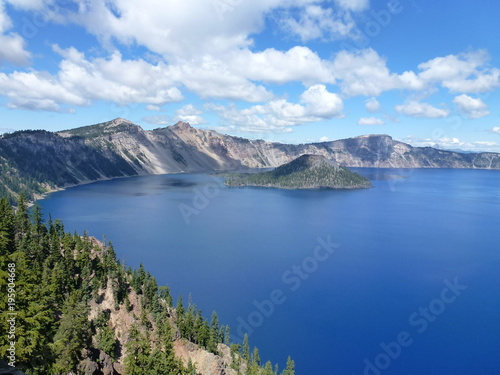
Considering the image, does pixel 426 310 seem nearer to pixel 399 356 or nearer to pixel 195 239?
pixel 399 356

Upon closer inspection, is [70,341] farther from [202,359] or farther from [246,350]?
[246,350]

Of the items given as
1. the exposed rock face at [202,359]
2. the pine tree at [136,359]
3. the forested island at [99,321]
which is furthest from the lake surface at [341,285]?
the pine tree at [136,359]

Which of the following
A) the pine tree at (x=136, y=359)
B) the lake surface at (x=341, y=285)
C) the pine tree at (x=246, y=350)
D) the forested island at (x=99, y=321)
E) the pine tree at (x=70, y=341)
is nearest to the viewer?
the pine tree at (x=70, y=341)

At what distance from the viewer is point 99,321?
63094 millimetres

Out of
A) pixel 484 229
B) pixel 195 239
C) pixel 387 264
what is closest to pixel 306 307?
pixel 387 264

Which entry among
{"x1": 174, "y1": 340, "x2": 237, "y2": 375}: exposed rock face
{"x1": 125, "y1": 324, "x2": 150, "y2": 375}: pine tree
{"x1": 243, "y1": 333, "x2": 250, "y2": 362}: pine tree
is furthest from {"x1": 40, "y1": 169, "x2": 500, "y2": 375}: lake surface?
{"x1": 125, "y1": 324, "x2": 150, "y2": 375}: pine tree

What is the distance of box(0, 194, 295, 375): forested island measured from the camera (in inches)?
1571

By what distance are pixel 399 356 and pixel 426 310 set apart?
22310 millimetres

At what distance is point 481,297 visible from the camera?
97000mm

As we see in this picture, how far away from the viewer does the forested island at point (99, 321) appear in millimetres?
39906

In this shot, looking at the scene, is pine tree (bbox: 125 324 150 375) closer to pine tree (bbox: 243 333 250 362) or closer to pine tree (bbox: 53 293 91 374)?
pine tree (bbox: 53 293 91 374)

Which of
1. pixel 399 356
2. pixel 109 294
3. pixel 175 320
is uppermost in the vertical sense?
pixel 109 294

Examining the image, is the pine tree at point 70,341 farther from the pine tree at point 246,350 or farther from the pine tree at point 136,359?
the pine tree at point 246,350

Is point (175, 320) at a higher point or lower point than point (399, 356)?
higher
